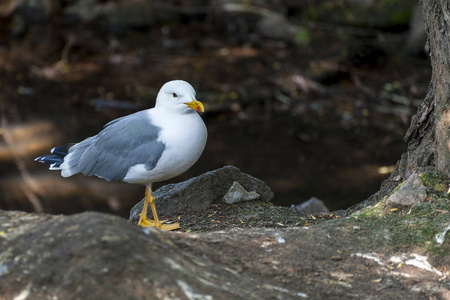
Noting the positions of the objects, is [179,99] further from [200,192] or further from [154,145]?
[200,192]

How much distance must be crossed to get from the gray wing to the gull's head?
6.6 inches

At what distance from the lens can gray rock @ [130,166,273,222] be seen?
425cm

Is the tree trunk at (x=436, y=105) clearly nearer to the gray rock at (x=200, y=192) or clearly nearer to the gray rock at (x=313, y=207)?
the gray rock at (x=200, y=192)

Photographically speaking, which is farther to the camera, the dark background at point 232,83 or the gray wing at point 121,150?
the dark background at point 232,83

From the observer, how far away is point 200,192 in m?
4.25

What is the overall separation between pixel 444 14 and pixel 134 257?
6.86 ft

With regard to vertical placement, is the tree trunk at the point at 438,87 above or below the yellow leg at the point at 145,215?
above

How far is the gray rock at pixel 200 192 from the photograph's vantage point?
425 cm

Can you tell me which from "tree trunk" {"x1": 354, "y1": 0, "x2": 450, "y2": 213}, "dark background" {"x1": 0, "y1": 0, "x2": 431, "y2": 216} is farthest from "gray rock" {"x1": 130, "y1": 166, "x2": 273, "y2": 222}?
"dark background" {"x1": 0, "y1": 0, "x2": 431, "y2": 216}

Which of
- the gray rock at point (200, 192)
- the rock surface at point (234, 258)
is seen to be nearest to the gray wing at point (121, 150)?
the gray rock at point (200, 192)

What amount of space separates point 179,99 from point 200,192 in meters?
0.71

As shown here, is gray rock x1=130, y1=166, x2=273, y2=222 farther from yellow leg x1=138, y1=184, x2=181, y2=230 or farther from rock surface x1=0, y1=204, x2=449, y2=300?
rock surface x1=0, y1=204, x2=449, y2=300

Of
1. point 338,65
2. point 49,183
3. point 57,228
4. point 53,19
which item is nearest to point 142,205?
point 57,228

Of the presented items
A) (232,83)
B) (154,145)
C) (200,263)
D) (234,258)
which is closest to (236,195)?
(154,145)
